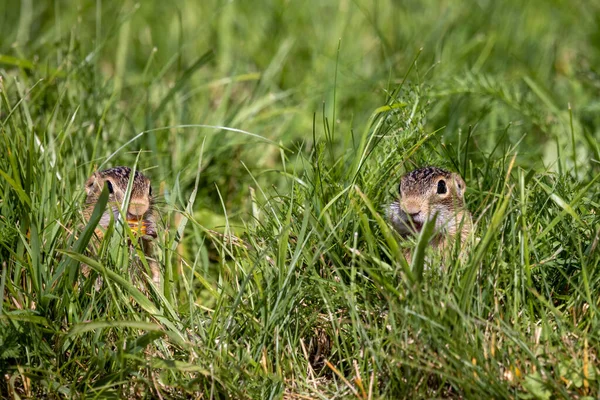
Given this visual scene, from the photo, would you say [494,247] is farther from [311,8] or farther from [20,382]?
[311,8]

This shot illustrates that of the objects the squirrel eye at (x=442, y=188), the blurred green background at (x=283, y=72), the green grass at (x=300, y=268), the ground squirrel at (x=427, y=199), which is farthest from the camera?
the blurred green background at (x=283, y=72)

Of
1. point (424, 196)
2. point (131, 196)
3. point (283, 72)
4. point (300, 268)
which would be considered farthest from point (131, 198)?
point (283, 72)

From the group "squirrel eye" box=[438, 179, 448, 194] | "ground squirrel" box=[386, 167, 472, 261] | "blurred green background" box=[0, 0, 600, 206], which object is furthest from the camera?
"blurred green background" box=[0, 0, 600, 206]

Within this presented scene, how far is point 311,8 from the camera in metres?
7.62

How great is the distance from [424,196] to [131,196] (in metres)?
1.45

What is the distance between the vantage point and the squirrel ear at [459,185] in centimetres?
433

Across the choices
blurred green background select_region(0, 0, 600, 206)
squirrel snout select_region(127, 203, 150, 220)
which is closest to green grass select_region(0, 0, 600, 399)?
blurred green background select_region(0, 0, 600, 206)

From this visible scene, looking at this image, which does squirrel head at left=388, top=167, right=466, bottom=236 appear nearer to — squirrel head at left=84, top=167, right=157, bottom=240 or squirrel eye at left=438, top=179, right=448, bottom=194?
squirrel eye at left=438, top=179, right=448, bottom=194

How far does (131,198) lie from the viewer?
14.2 ft

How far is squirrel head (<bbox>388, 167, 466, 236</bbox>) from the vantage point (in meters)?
4.16

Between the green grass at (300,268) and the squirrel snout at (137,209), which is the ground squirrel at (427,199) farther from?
the squirrel snout at (137,209)

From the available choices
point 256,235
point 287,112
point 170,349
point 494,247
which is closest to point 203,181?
point 287,112

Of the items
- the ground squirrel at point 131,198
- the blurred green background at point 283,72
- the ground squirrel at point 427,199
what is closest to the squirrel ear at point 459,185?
the ground squirrel at point 427,199

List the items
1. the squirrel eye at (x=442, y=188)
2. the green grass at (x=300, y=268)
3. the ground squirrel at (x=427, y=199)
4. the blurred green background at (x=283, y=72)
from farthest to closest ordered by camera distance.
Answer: the blurred green background at (x=283, y=72), the squirrel eye at (x=442, y=188), the ground squirrel at (x=427, y=199), the green grass at (x=300, y=268)
